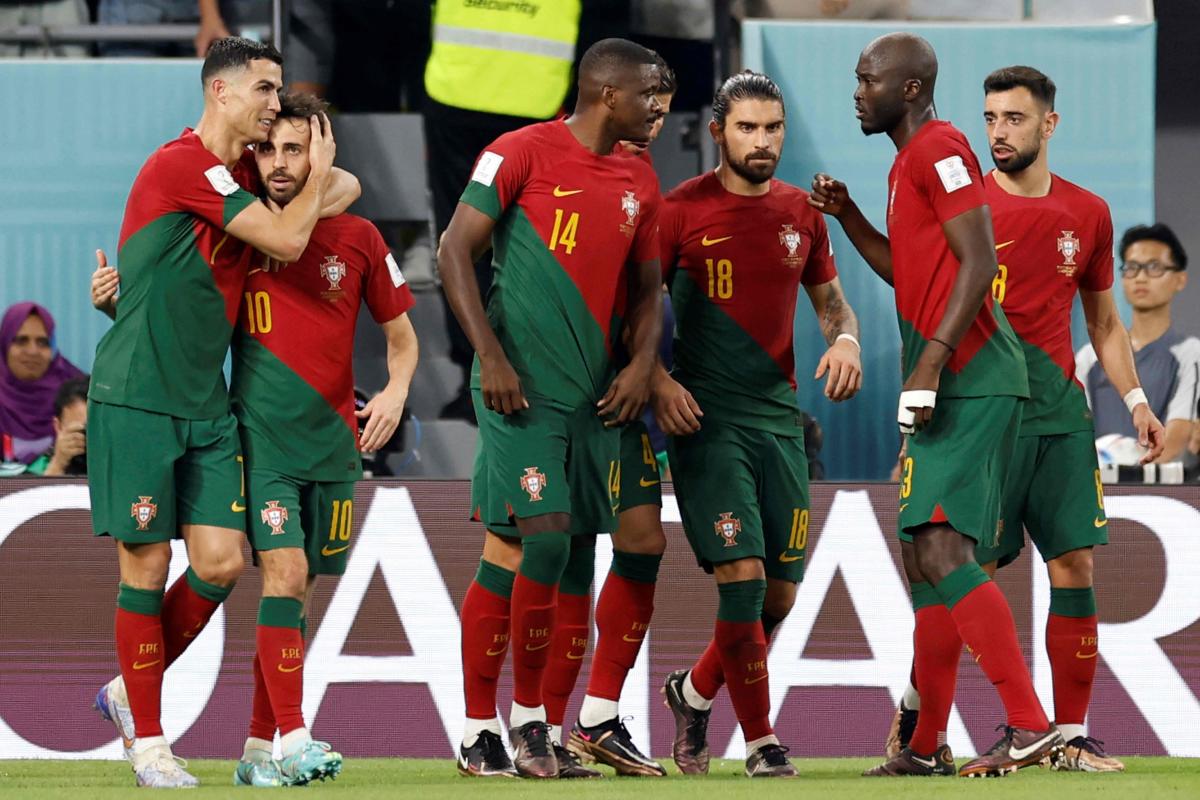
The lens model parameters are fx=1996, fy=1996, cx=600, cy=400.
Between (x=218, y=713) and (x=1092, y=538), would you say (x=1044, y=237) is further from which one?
(x=218, y=713)

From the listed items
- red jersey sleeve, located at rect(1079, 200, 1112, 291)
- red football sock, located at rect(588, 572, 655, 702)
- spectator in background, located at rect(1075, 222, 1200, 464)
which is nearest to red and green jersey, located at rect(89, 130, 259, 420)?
red football sock, located at rect(588, 572, 655, 702)

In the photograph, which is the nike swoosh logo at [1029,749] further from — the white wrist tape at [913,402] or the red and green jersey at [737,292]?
the red and green jersey at [737,292]

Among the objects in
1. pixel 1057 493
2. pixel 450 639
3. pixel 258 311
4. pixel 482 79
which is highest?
pixel 482 79

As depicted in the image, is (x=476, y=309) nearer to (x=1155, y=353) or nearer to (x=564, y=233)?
(x=564, y=233)

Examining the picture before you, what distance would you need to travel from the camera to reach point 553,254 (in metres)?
5.69

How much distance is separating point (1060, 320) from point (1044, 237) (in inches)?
10.4

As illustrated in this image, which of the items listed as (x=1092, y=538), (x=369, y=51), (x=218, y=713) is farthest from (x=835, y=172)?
(x=218, y=713)

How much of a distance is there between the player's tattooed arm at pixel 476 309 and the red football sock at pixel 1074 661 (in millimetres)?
1917

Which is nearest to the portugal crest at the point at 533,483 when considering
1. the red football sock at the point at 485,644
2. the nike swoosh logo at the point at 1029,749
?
the red football sock at the point at 485,644

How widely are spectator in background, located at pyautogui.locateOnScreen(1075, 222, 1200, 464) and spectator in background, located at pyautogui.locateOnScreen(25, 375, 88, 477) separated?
12.9 feet

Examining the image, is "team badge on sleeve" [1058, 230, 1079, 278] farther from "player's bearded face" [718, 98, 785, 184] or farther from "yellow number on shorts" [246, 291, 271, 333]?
"yellow number on shorts" [246, 291, 271, 333]

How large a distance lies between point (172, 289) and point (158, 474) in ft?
1.71

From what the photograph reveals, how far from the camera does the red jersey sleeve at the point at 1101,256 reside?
6.33m

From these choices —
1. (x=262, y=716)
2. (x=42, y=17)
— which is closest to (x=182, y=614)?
(x=262, y=716)
